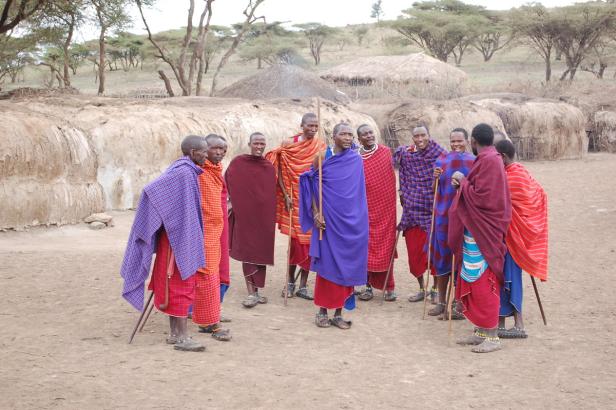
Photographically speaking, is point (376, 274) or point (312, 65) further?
point (312, 65)

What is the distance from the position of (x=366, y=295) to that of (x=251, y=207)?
1.30 metres

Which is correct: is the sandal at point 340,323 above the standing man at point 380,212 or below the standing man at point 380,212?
below

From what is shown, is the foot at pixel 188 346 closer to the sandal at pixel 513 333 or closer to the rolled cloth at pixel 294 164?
the rolled cloth at pixel 294 164

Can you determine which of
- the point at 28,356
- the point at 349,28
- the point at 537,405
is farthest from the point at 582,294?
the point at 349,28

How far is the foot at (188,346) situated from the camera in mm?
5012

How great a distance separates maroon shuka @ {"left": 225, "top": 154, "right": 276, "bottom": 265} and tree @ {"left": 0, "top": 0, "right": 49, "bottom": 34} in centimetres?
786

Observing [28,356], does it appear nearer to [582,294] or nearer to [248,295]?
[248,295]

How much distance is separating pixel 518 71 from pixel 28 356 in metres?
38.0

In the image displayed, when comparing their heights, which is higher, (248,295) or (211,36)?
(211,36)

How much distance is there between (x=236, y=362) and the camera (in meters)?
4.84

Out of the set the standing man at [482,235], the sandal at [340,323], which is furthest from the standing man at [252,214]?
the standing man at [482,235]

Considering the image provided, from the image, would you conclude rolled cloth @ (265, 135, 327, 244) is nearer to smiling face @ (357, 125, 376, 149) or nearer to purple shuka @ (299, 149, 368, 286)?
smiling face @ (357, 125, 376, 149)

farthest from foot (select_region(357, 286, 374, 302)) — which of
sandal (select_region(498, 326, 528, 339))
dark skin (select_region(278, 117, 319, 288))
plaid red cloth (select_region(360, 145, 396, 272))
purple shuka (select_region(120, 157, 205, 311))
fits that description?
purple shuka (select_region(120, 157, 205, 311))

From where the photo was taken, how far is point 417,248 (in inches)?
261
